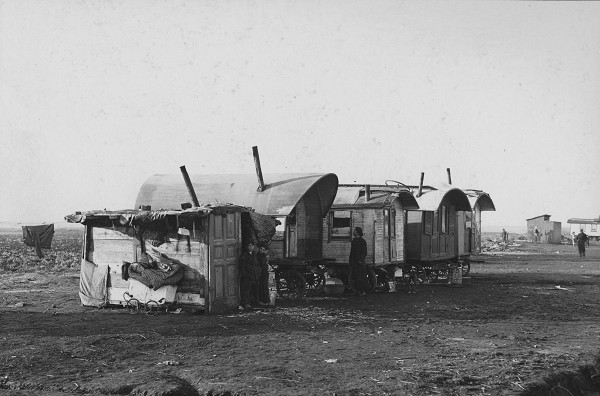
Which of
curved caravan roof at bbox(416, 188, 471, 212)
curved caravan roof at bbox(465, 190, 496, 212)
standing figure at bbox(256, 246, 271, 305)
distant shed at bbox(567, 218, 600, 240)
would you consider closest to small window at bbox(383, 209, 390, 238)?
curved caravan roof at bbox(416, 188, 471, 212)

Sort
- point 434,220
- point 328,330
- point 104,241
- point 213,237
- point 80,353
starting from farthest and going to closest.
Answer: point 434,220 < point 104,241 < point 213,237 < point 328,330 < point 80,353

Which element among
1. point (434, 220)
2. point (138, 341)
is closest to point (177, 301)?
point (138, 341)

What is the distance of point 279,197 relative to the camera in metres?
19.3

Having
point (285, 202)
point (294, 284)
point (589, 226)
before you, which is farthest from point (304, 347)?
point (589, 226)

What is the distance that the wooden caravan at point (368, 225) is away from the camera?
2120cm

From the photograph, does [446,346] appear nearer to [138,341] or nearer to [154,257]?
[138,341]

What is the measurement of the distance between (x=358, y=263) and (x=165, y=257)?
6194 millimetres

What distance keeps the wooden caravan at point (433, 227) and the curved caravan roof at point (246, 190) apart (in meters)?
4.75

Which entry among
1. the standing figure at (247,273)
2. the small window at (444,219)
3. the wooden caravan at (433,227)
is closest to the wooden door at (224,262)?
the standing figure at (247,273)

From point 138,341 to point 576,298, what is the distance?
1314 centimetres

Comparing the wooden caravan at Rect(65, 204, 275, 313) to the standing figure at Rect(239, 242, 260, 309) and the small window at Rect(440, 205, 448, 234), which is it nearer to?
the standing figure at Rect(239, 242, 260, 309)

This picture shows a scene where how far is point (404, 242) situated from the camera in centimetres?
2375

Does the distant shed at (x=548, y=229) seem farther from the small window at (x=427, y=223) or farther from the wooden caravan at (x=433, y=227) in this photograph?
the small window at (x=427, y=223)

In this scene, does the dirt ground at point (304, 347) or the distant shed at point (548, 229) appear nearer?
the dirt ground at point (304, 347)
